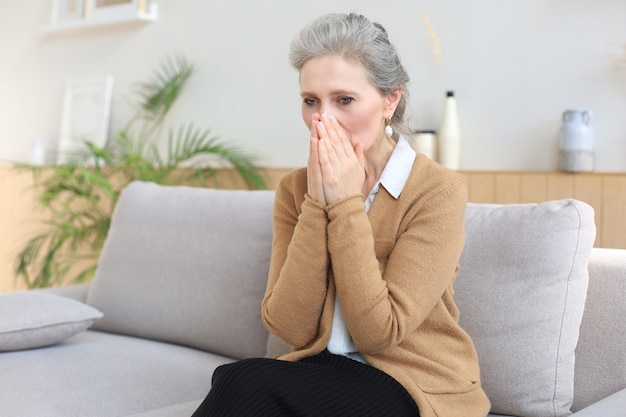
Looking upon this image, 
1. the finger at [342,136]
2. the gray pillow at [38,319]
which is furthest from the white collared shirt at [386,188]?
the gray pillow at [38,319]

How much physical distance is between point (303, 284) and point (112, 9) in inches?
126

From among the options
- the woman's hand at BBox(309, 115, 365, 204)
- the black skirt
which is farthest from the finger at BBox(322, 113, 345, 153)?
the black skirt

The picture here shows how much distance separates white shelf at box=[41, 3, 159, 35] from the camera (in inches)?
171

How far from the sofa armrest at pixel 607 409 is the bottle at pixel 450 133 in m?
1.57

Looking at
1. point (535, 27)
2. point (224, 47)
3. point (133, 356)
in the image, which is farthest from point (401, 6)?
point (133, 356)

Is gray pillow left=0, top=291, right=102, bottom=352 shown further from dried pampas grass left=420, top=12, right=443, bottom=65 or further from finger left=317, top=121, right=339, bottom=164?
dried pampas grass left=420, top=12, right=443, bottom=65

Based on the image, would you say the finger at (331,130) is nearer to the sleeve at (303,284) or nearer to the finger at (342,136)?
the finger at (342,136)

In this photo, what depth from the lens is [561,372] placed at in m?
1.79

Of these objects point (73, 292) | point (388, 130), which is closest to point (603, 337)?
point (388, 130)

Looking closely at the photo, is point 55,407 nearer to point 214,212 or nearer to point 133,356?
point 133,356

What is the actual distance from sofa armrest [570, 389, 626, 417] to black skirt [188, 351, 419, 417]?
30 cm

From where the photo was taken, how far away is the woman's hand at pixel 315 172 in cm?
165

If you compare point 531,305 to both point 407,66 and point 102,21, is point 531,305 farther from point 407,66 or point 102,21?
point 102,21

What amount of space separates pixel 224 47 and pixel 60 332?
1.98 m
